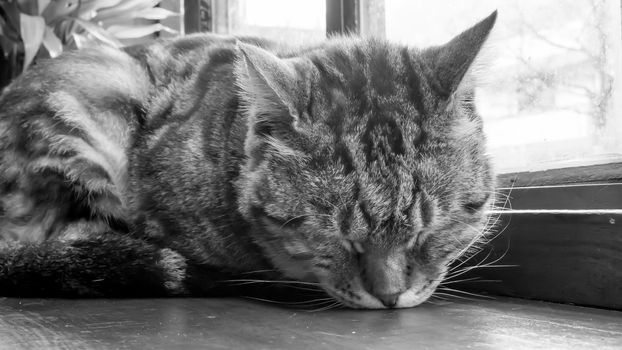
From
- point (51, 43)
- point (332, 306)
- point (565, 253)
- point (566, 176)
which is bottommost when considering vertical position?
→ point (332, 306)

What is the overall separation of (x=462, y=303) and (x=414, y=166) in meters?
0.34

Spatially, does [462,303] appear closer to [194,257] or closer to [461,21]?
[194,257]

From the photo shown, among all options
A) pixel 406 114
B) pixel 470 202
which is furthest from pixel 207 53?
pixel 470 202

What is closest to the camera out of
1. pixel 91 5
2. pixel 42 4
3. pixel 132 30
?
pixel 42 4

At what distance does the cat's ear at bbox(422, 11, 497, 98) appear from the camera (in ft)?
4.47

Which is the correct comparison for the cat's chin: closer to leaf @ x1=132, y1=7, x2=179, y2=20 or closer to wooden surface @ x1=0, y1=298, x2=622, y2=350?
wooden surface @ x1=0, y1=298, x2=622, y2=350

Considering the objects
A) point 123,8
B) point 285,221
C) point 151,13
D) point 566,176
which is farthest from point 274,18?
point 285,221

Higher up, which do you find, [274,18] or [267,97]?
[274,18]

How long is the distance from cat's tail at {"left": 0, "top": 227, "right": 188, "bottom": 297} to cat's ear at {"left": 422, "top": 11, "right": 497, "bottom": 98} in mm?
702

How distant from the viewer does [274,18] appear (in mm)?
3021

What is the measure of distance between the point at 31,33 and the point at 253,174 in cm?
178

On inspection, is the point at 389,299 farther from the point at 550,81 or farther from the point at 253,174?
the point at 550,81

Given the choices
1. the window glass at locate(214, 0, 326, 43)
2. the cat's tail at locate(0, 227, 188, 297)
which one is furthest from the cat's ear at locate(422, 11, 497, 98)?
the window glass at locate(214, 0, 326, 43)

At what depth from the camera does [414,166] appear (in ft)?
4.46
